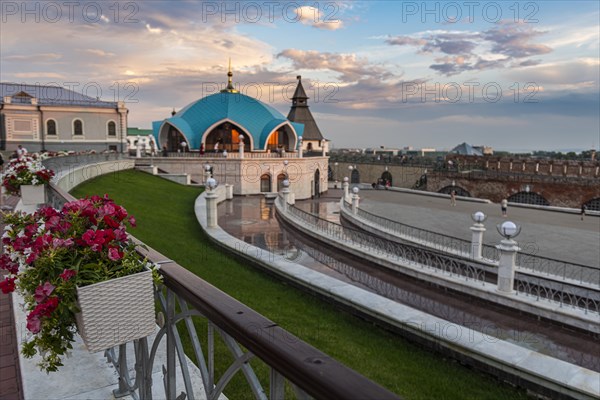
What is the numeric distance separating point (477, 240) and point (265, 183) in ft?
81.4

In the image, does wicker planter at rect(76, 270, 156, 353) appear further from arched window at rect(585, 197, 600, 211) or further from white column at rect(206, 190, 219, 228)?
arched window at rect(585, 197, 600, 211)

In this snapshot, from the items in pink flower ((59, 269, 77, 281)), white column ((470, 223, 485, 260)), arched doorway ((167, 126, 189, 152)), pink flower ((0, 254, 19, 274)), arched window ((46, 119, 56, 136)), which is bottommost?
white column ((470, 223, 485, 260))

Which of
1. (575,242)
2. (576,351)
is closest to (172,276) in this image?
(576,351)

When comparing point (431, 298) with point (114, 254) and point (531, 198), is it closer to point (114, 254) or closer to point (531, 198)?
point (114, 254)

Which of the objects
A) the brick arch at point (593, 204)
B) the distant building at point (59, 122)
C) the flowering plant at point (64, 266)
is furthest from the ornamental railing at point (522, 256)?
the distant building at point (59, 122)

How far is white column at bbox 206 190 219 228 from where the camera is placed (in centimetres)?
1471

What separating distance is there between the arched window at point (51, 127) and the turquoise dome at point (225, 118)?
29.9 feet

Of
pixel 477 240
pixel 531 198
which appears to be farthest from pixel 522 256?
pixel 531 198

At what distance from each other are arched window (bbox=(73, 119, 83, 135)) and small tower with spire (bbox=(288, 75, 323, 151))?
97.8 feet

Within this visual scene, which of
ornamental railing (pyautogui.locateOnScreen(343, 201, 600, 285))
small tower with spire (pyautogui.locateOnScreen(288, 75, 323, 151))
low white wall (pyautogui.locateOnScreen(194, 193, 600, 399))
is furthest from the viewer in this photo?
small tower with spire (pyautogui.locateOnScreen(288, 75, 323, 151))

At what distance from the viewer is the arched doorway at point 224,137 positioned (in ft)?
132

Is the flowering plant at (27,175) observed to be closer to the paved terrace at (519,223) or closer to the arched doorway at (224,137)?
the paved terrace at (519,223)

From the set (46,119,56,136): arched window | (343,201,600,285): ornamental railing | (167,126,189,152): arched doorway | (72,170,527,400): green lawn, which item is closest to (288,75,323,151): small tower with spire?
(167,126,189,152): arched doorway

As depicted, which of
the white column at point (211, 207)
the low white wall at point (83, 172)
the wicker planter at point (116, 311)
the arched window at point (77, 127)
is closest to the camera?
the wicker planter at point (116, 311)
